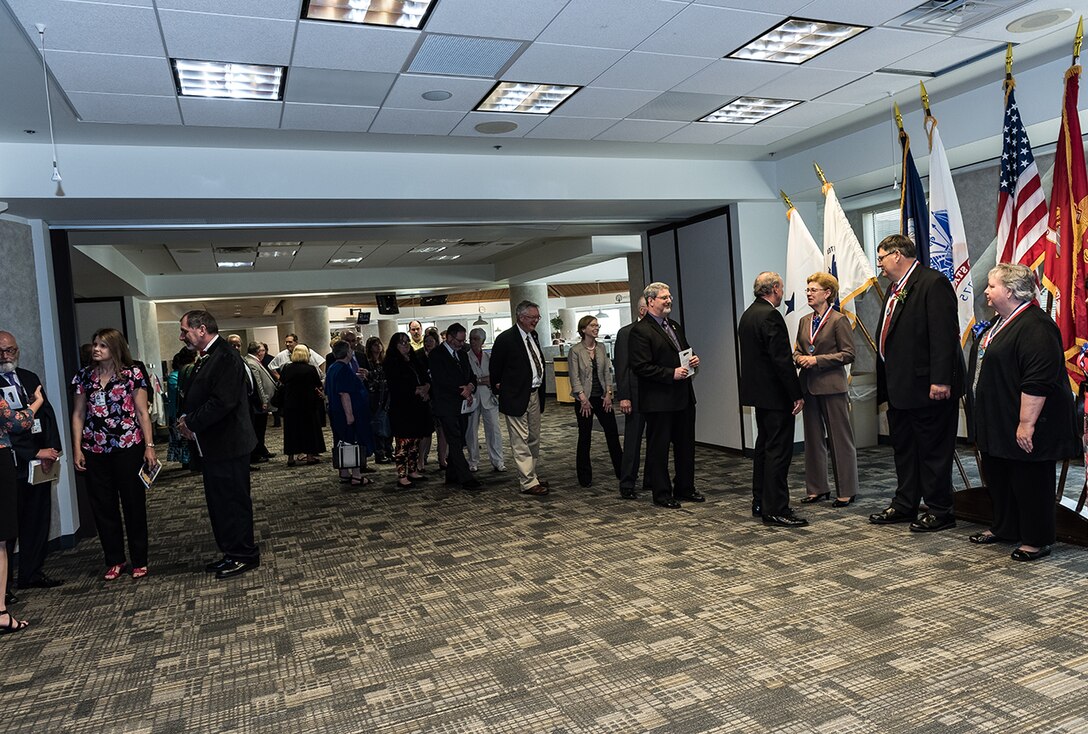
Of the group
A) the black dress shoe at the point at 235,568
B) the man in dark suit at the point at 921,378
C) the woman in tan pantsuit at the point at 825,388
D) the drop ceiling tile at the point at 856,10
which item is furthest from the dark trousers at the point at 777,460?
the black dress shoe at the point at 235,568

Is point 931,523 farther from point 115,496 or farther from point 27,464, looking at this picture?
point 27,464

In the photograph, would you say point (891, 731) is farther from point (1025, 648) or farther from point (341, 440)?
point (341, 440)

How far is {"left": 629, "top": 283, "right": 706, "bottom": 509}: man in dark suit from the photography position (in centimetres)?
543

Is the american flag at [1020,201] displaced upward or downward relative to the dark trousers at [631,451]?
upward

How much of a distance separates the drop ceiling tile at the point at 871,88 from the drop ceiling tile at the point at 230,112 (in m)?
3.88

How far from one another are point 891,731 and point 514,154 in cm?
557

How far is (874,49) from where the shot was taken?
4746mm

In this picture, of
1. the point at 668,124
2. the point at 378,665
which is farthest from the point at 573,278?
the point at 378,665

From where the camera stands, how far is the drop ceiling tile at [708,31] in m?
4.00

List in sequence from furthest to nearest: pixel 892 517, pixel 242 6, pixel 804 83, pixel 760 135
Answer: pixel 760 135 < pixel 804 83 < pixel 892 517 < pixel 242 6

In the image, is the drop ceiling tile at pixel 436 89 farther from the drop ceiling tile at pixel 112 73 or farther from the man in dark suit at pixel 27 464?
the man in dark suit at pixel 27 464

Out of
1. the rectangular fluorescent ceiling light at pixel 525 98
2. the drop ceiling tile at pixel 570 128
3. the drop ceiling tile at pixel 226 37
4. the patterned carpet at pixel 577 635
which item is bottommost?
the patterned carpet at pixel 577 635

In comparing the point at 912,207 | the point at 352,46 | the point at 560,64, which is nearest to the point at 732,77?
the point at 560,64

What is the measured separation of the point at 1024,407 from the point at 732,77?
106 inches
